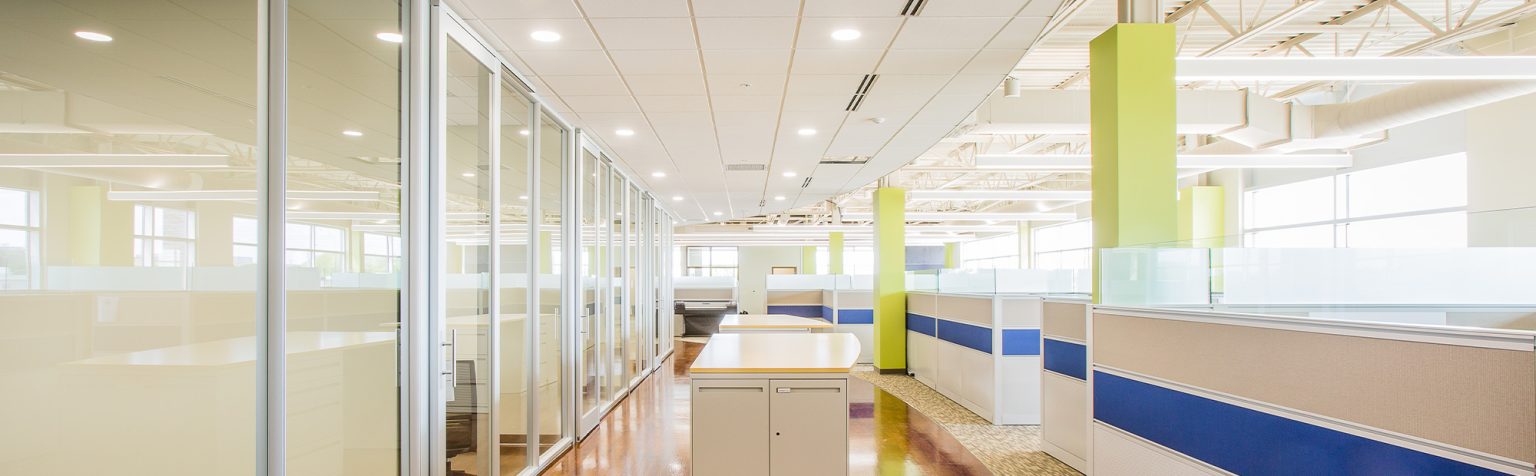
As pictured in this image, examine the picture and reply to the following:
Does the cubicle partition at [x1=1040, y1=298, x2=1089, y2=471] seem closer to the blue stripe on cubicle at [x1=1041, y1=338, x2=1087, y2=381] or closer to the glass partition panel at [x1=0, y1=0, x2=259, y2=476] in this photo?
the blue stripe on cubicle at [x1=1041, y1=338, x2=1087, y2=381]

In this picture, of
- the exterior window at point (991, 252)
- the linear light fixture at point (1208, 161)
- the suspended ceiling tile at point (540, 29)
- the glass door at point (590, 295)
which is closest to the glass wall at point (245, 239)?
the suspended ceiling tile at point (540, 29)

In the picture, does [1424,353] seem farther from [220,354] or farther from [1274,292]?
[220,354]

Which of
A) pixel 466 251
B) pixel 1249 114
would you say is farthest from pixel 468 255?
pixel 1249 114

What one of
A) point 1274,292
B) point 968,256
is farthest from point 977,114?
point 968,256

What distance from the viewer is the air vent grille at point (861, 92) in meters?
4.61

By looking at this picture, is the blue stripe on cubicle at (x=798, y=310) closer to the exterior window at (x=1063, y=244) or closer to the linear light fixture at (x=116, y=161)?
the exterior window at (x=1063, y=244)

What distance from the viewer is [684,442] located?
6086 millimetres

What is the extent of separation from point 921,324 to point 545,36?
7198 millimetres

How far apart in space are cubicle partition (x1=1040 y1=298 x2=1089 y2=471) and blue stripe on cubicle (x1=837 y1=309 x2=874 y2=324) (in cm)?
636

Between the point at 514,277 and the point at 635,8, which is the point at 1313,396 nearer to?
the point at 635,8

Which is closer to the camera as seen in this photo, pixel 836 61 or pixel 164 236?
pixel 164 236

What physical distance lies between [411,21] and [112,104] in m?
1.60

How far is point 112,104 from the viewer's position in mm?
1666

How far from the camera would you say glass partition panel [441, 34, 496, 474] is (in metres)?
3.52
